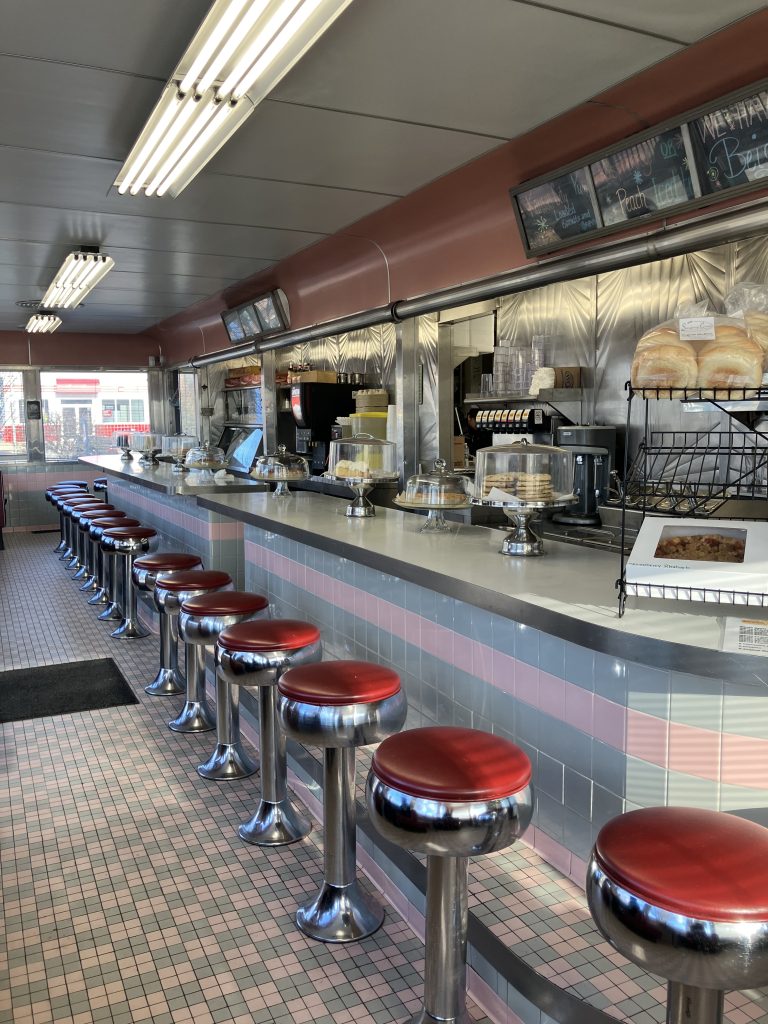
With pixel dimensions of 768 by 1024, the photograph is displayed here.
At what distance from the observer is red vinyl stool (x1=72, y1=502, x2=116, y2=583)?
705 centimetres

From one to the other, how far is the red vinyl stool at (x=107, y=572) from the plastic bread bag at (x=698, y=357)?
4.91 metres

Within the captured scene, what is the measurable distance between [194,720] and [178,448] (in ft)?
14.3

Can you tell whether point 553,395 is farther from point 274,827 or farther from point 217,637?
point 274,827

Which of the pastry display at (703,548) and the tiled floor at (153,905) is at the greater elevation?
the pastry display at (703,548)

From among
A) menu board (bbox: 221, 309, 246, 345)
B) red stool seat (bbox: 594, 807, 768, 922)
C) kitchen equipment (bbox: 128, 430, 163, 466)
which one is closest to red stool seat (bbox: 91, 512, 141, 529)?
kitchen equipment (bbox: 128, 430, 163, 466)

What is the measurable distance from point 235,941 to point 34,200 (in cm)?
417

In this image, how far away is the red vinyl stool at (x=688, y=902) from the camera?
4.00 ft

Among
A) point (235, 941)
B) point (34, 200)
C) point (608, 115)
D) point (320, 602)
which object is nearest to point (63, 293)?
point (34, 200)

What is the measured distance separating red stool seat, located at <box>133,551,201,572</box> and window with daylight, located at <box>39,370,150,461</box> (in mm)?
8565

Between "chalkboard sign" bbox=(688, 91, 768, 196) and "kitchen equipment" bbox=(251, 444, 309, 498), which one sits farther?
"kitchen equipment" bbox=(251, 444, 309, 498)

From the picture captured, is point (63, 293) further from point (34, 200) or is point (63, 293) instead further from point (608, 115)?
point (608, 115)

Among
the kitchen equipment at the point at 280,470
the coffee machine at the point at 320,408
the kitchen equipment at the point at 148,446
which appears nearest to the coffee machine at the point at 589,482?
the kitchen equipment at the point at 280,470

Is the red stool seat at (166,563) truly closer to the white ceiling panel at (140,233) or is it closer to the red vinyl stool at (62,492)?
the white ceiling panel at (140,233)

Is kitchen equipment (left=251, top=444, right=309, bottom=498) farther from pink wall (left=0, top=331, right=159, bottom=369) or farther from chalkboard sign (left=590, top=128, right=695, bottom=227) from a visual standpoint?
pink wall (left=0, top=331, right=159, bottom=369)
